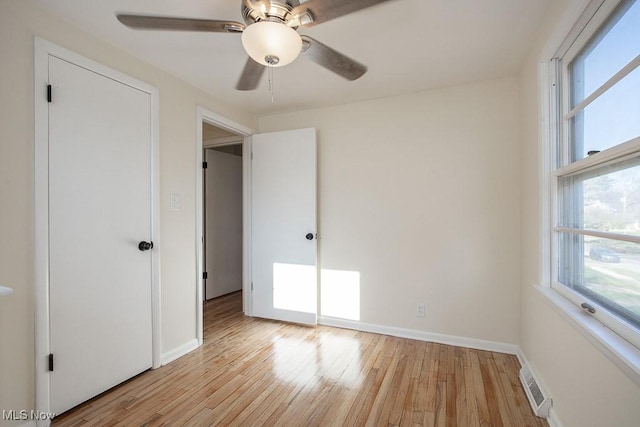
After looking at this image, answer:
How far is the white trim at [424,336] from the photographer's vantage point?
2.47 meters

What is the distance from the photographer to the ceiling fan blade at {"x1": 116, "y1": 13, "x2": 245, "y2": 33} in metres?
1.27

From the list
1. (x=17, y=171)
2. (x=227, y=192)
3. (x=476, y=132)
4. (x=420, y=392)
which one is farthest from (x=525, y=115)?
(x=227, y=192)

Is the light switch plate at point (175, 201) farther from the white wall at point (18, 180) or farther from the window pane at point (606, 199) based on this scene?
the window pane at point (606, 199)

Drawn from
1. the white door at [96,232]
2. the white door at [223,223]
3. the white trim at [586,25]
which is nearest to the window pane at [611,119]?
the white trim at [586,25]

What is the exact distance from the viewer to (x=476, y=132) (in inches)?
101

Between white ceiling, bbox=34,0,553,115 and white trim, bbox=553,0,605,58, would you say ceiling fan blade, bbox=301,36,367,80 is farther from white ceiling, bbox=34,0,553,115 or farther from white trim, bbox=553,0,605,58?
white trim, bbox=553,0,605,58

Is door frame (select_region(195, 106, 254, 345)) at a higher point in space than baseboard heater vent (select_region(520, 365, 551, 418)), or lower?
higher

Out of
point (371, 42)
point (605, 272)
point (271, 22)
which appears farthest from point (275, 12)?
point (605, 272)

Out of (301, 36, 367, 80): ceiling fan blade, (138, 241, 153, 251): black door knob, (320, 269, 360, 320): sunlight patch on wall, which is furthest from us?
(320, 269, 360, 320): sunlight patch on wall

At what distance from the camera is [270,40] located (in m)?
1.23

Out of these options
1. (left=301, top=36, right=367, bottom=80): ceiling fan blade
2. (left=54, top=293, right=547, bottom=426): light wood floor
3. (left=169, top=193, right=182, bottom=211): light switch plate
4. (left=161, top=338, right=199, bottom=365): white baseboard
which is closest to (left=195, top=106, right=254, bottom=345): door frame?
(left=161, top=338, right=199, bottom=365): white baseboard

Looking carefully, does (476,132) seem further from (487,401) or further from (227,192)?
(227,192)

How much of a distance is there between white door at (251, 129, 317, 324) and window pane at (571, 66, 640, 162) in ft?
6.88

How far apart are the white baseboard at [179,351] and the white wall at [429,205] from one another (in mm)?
1428
